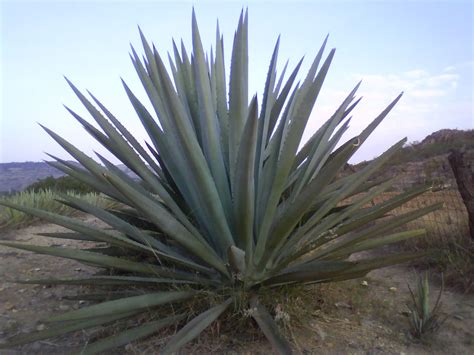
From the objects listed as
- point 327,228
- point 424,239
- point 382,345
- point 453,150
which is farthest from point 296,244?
point 453,150

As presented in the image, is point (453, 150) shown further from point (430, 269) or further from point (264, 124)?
point (264, 124)

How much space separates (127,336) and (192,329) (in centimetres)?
38

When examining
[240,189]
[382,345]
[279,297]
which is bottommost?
[382,345]

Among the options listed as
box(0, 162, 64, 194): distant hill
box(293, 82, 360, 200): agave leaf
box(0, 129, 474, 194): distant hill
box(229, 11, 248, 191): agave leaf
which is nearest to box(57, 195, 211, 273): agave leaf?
box(229, 11, 248, 191): agave leaf

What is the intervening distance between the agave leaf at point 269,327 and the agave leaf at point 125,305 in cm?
36

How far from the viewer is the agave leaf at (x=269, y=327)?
1.98 m

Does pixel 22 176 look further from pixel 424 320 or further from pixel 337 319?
pixel 424 320

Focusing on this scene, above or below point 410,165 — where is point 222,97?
above

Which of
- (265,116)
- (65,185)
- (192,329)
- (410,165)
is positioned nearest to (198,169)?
(265,116)

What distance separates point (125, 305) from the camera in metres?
2.28

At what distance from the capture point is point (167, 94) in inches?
96.6

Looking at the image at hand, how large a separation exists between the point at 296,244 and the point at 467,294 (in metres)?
1.27

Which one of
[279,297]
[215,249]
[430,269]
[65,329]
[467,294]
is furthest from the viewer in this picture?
[430,269]

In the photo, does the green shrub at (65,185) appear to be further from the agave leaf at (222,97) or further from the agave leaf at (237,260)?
the agave leaf at (237,260)
